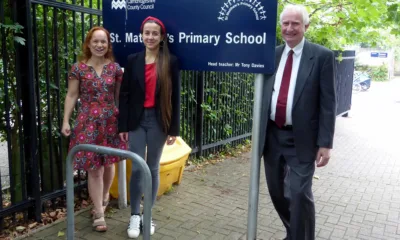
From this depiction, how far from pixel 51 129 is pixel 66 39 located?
35.9 inches

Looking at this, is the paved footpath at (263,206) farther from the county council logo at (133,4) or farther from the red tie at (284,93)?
the county council logo at (133,4)

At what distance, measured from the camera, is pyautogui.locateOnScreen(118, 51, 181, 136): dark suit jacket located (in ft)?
10.6

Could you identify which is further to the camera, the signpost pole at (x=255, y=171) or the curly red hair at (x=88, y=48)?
the curly red hair at (x=88, y=48)

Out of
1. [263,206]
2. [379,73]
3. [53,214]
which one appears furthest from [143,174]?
[379,73]

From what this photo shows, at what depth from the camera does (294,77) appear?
2.87m

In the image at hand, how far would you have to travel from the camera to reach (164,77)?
3.19 m

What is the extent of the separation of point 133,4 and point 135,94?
0.82 m

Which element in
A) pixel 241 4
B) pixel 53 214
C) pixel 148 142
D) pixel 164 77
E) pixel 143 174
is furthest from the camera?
pixel 53 214

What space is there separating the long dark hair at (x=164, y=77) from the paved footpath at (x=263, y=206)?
1202 mm


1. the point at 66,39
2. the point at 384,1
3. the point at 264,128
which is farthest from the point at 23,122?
the point at 384,1

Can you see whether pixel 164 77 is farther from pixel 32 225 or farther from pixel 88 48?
pixel 32 225

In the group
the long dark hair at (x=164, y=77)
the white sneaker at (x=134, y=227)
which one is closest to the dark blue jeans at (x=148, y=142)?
the long dark hair at (x=164, y=77)

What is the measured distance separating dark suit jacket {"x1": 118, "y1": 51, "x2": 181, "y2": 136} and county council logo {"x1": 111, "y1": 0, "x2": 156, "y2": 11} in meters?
0.41

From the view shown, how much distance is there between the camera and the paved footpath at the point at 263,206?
377 cm
